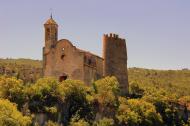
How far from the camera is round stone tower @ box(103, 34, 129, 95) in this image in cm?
7438

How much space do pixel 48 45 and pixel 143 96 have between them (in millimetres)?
14957

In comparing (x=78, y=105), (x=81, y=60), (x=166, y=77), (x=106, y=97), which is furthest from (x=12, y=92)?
(x=166, y=77)

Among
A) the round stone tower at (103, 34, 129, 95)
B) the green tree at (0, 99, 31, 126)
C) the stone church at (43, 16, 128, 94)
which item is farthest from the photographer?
the round stone tower at (103, 34, 129, 95)

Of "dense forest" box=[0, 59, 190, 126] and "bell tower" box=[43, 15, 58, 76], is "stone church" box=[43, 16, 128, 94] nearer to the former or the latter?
"bell tower" box=[43, 15, 58, 76]

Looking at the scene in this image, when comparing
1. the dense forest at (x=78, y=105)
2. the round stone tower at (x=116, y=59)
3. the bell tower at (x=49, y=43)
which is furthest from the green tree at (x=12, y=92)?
the round stone tower at (x=116, y=59)

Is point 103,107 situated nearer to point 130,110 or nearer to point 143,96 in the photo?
point 130,110

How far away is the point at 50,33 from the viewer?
7362 cm

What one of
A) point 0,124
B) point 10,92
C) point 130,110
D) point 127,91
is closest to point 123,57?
point 127,91

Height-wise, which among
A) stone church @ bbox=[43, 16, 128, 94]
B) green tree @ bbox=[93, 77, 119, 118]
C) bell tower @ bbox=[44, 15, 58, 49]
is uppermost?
bell tower @ bbox=[44, 15, 58, 49]

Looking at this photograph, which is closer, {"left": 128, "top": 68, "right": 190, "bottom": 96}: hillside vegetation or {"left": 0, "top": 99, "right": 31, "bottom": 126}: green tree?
{"left": 0, "top": 99, "right": 31, "bottom": 126}: green tree

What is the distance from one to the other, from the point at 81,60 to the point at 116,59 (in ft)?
24.0

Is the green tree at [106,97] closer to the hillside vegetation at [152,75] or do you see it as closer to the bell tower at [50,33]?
the bell tower at [50,33]

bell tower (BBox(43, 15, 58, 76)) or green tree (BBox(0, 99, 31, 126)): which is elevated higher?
bell tower (BBox(43, 15, 58, 76))

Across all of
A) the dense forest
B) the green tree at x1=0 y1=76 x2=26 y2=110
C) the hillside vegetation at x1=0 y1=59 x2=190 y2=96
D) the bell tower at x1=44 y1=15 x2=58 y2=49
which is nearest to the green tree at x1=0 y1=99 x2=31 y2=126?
the dense forest
